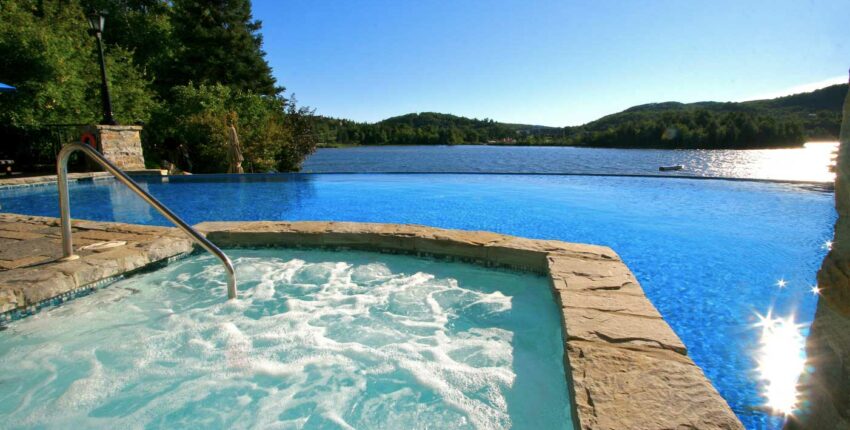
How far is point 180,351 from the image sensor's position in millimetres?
2486

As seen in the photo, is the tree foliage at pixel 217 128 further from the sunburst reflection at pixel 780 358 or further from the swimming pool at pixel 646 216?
the sunburst reflection at pixel 780 358

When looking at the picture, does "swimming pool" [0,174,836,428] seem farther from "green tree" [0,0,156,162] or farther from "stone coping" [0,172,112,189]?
"green tree" [0,0,156,162]

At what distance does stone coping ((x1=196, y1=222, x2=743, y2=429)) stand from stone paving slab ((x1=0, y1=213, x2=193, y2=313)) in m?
1.76

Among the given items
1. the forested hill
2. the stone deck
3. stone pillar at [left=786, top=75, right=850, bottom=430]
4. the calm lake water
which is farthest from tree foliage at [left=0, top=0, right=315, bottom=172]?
the forested hill

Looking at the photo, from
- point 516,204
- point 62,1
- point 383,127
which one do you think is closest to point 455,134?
point 383,127

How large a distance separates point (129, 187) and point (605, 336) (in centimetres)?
305

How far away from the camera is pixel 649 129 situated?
62.8 meters

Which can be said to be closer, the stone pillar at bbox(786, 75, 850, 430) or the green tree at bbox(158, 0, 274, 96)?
the stone pillar at bbox(786, 75, 850, 430)

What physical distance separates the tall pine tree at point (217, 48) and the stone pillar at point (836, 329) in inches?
821

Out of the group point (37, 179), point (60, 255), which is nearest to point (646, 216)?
point (60, 255)

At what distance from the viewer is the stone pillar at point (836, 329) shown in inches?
36.9

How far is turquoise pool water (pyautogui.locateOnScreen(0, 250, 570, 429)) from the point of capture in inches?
76.8

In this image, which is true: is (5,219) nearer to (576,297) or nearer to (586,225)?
(576,297)

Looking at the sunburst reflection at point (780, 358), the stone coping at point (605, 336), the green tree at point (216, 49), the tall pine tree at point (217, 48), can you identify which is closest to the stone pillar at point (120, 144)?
the green tree at point (216, 49)
